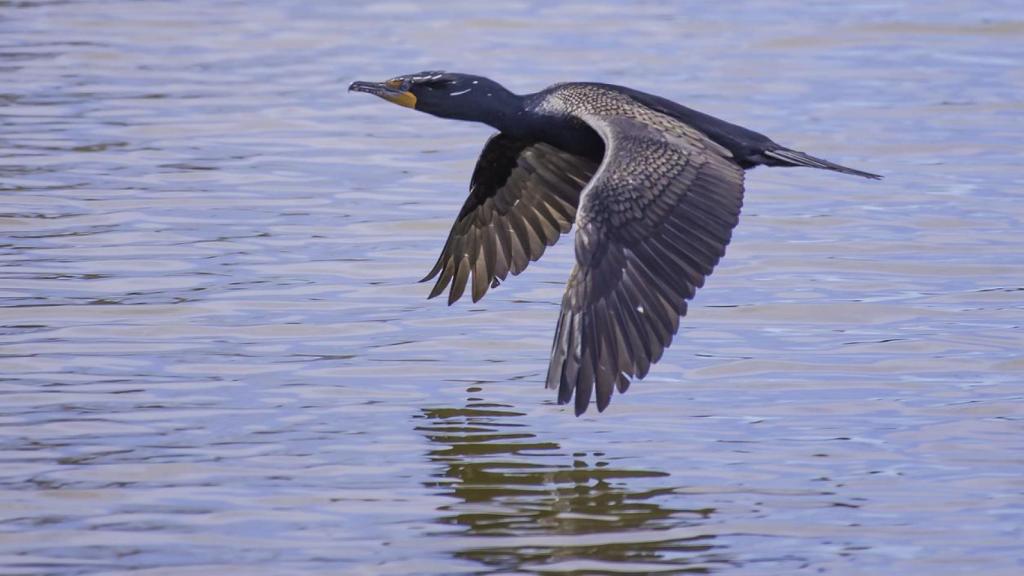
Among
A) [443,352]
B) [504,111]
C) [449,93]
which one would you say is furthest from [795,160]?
[443,352]

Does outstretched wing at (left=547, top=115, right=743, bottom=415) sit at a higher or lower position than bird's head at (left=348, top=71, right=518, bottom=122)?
lower

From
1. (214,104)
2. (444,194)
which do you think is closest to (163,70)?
(214,104)

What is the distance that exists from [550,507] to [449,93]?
8.68 feet

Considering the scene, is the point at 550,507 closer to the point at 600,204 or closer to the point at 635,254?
the point at 635,254

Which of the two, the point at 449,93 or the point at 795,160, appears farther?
the point at 449,93

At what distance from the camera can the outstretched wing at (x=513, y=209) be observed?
8.57 meters

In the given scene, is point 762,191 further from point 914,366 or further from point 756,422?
point 756,422

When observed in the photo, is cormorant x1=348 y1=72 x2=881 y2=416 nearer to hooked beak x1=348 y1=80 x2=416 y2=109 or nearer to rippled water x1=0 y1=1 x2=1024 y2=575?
hooked beak x1=348 y1=80 x2=416 y2=109

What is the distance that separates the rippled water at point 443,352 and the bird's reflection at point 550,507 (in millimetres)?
16

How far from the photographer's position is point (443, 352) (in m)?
8.24

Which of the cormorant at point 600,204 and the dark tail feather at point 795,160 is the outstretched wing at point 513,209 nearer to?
the cormorant at point 600,204

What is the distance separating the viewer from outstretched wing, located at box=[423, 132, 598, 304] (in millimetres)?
8570

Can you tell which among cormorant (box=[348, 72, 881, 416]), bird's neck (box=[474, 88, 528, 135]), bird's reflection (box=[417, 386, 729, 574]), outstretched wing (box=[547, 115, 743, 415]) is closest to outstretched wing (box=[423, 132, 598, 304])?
cormorant (box=[348, 72, 881, 416])

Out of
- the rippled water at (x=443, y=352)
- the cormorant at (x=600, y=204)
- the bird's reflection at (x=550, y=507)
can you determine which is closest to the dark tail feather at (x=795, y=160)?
the cormorant at (x=600, y=204)
